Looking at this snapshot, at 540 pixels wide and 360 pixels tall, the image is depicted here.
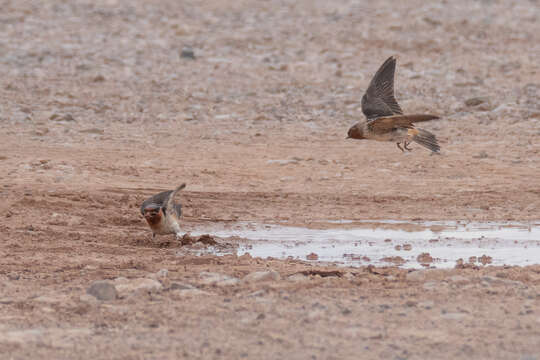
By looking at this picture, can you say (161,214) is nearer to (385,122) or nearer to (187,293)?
(187,293)

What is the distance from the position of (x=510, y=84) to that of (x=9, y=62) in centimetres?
863

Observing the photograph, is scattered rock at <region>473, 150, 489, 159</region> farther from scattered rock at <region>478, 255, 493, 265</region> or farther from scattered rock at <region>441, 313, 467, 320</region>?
scattered rock at <region>441, 313, 467, 320</region>

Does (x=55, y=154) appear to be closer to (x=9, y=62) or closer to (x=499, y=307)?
(x=9, y=62)

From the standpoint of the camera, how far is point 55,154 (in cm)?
1158

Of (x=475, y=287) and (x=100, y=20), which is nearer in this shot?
(x=475, y=287)

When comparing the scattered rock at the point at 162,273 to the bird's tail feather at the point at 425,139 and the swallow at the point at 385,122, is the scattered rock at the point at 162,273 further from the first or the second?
the bird's tail feather at the point at 425,139

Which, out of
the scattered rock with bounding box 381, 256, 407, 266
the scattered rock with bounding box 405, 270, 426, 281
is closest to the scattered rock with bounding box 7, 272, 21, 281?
the scattered rock with bounding box 405, 270, 426, 281

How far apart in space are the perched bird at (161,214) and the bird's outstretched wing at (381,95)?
235 centimetres

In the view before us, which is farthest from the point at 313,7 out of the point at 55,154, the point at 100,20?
the point at 55,154

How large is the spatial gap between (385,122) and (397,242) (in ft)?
3.79

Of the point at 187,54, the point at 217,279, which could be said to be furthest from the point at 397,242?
the point at 187,54

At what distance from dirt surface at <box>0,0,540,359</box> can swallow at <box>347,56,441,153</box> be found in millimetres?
822

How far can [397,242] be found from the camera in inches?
324

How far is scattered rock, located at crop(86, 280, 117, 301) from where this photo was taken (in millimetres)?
5750
